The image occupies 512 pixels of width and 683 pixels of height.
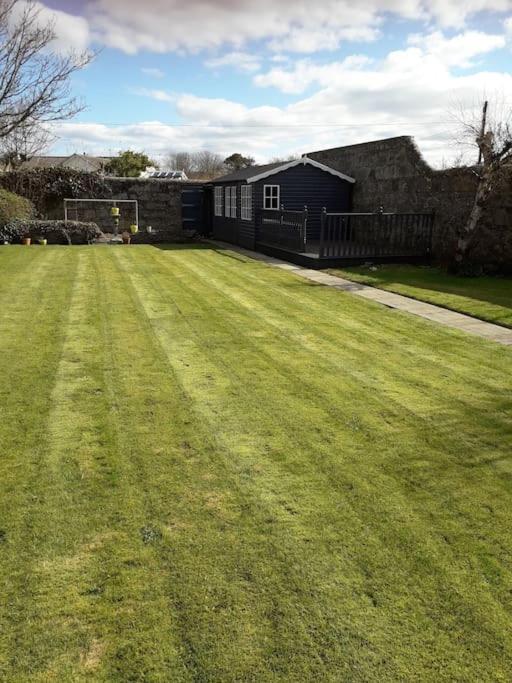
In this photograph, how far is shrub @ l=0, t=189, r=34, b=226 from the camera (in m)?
18.7

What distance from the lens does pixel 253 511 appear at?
324cm

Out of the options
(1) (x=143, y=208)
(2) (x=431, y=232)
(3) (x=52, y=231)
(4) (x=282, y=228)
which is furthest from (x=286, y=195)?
(3) (x=52, y=231)

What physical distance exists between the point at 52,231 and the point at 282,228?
8.62 m

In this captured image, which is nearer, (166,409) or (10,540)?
(10,540)

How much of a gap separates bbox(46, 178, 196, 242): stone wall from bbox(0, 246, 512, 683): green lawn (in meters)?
17.5

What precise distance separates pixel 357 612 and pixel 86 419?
9.10ft

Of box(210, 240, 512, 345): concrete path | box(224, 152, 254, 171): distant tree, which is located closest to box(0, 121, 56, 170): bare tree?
box(210, 240, 512, 345): concrete path

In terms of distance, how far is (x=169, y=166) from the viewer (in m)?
83.6

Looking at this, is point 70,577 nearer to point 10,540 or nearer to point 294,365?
point 10,540

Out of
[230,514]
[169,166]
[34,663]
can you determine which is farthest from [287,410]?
[169,166]

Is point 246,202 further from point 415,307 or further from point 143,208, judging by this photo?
point 415,307

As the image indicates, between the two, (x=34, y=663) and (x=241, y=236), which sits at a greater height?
(x=241, y=236)

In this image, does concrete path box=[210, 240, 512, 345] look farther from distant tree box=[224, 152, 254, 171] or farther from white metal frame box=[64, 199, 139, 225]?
distant tree box=[224, 152, 254, 171]

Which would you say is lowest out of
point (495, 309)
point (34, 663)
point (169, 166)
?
point (34, 663)
